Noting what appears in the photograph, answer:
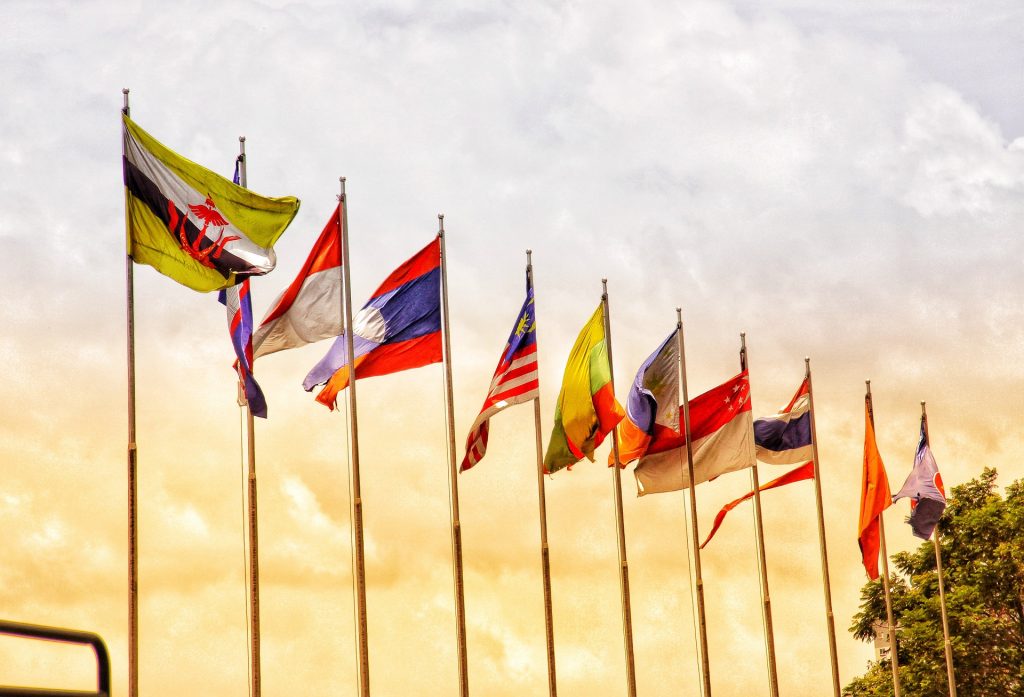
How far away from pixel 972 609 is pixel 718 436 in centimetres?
1697

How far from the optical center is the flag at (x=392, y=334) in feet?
77.5

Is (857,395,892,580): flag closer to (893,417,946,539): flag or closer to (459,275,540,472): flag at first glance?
(893,417,946,539): flag

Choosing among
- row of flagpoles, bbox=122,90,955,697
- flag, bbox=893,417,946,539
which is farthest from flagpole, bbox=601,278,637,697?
flag, bbox=893,417,946,539

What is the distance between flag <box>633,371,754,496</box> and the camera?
30.8m

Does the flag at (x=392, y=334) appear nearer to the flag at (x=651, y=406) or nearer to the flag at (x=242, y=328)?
the flag at (x=242, y=328)

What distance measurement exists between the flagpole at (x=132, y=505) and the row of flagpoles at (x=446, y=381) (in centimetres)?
2

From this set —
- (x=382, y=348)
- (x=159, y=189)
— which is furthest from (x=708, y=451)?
(x=159, y=189)

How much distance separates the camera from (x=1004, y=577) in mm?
43438

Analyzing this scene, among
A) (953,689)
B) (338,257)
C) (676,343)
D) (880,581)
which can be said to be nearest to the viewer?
(338,257)

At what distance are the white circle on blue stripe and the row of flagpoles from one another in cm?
3

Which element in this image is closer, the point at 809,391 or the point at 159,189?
the point at 159,189

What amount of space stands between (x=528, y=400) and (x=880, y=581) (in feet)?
83.4

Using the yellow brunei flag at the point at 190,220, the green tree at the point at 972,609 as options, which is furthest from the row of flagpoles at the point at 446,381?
the green tree at the point at 972,609

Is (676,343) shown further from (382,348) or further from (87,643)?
(87,643)
